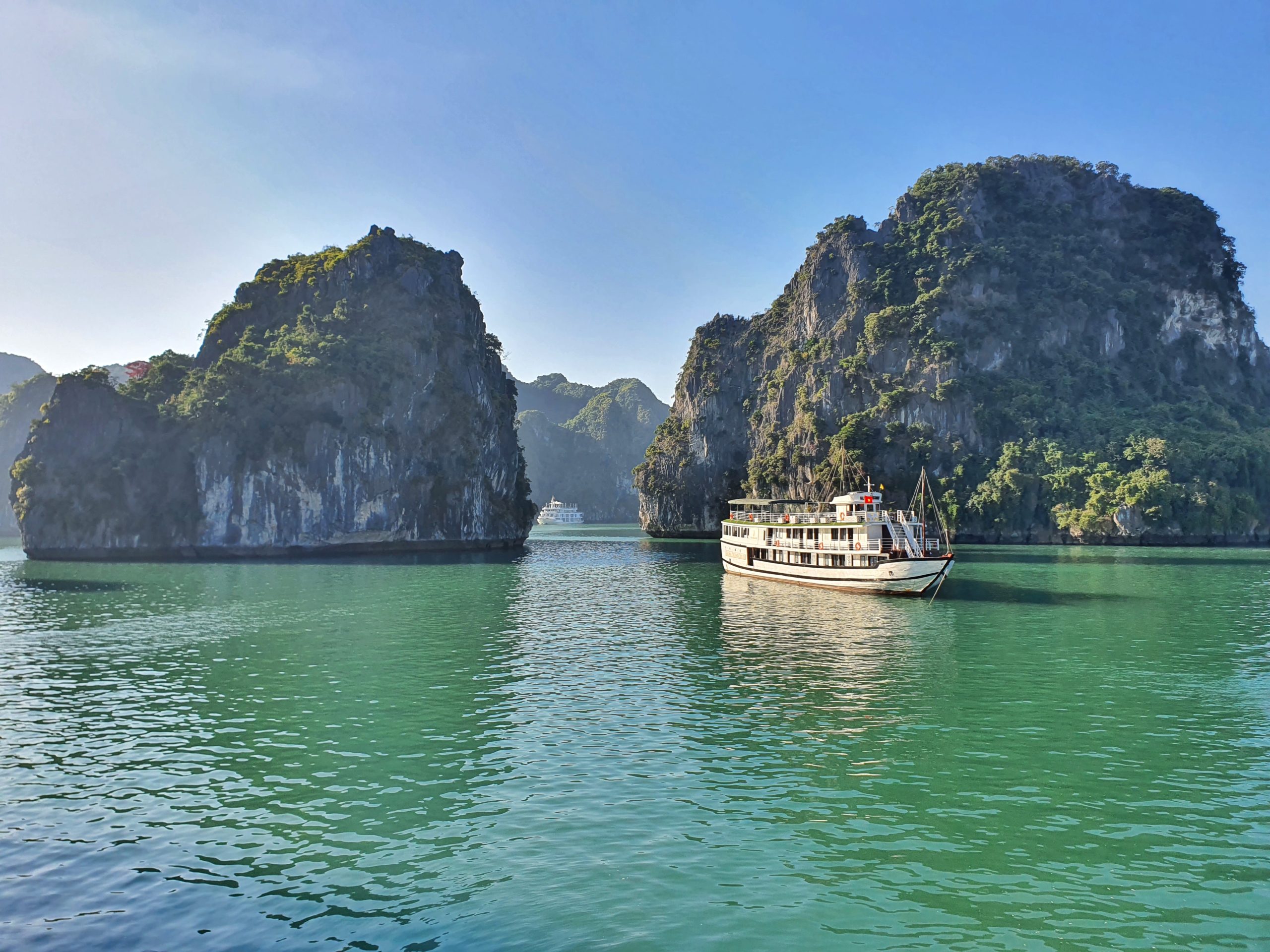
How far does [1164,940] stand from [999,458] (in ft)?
368

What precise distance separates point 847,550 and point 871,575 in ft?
11.9

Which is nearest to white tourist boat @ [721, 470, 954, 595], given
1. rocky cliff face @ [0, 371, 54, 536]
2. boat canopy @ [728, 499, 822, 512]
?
boat canopy @ [728, 499, 822, 512]

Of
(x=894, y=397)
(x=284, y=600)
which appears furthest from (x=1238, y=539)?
(x=284, y=600)

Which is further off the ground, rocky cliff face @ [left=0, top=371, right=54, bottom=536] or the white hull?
rocky cliff face @ [left=0, top=371, right=54, bottom=536]

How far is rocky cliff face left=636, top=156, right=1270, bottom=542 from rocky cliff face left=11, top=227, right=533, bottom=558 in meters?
49.3

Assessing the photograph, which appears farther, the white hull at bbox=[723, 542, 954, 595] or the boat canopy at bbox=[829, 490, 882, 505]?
the boat canopy at bbox=[829, 490, 882, 505]

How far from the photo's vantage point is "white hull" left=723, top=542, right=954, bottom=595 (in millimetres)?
45656

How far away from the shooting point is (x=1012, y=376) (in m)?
123

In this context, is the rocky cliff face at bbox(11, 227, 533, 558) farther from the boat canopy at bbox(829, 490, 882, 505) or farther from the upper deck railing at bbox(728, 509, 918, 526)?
the boat canopy at bbox(829, 490, 882, 505)

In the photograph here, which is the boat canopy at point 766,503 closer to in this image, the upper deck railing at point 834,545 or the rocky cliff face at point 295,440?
the upper deck railing at point 834,545

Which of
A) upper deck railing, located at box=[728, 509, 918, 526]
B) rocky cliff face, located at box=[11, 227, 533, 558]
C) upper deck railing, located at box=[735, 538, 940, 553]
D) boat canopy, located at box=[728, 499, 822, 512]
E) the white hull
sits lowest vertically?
the white hull

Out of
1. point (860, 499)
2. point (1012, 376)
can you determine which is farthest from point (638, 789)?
point (1012, 376)

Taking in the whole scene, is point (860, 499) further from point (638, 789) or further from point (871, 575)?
point (638, 789)

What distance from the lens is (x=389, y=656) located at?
94.6ft
